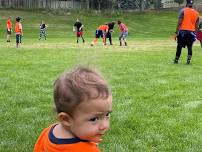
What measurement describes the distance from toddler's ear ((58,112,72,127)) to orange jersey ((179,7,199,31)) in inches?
528

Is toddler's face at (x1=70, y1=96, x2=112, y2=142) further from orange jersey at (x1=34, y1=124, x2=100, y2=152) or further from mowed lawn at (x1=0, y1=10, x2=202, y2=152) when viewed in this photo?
mowed lawn at (x1=0, y1=10, x2=202, y2=152)

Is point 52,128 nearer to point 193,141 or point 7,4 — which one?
point 193,141

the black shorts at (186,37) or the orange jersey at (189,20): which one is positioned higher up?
the orange jersey at (189,20)

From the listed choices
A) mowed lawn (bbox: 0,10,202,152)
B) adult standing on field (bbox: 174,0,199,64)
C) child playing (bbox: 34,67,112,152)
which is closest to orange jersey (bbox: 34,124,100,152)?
child playing (bbox: 34,67,112,152)

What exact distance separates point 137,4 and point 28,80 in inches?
2677

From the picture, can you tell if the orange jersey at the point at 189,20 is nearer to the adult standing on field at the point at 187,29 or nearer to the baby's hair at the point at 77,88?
the adult standing on field at the point at 187,29

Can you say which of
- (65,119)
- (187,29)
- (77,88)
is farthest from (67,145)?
(187,29)

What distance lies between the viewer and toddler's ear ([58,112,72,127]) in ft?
9.42

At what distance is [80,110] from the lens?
2.85 m

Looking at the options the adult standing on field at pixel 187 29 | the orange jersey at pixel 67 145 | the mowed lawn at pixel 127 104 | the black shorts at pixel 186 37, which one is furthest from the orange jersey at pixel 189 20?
the orange jersey at pixel 67 145

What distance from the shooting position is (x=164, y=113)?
7.43 m

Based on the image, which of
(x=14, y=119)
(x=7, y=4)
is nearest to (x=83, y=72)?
(x=14, y=119)

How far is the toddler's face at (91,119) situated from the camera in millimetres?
2836

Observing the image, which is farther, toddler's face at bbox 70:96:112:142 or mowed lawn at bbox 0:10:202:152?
mowed lawn at bbox 0:10:202:152
